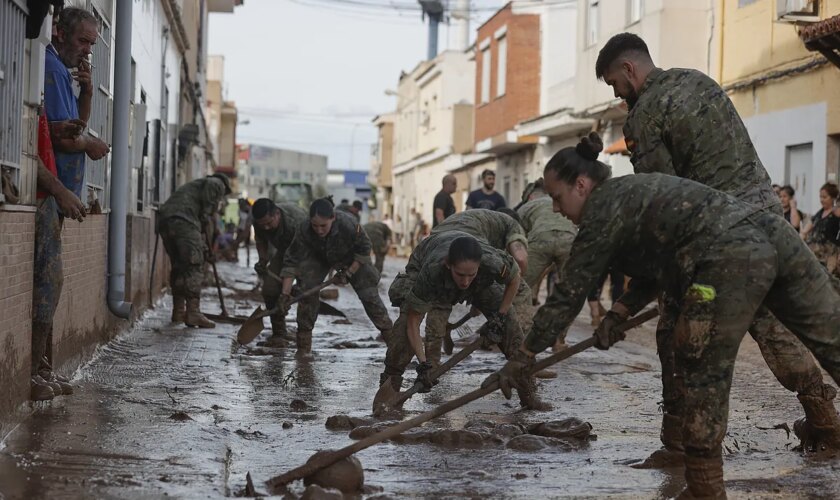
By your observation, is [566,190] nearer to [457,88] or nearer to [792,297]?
[792,297]

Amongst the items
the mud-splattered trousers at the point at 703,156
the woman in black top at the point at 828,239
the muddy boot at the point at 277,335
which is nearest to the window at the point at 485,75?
the woman in black top at the point at 828,239

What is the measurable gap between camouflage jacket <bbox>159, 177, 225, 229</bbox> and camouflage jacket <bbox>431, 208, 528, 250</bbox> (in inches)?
Answer: 186

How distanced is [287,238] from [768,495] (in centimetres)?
732

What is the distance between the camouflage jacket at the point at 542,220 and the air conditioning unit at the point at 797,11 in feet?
19.3

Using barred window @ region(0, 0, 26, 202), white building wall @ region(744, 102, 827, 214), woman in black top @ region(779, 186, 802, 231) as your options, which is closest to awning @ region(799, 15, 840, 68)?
white building wall @ region(744, 102, 827, 214)

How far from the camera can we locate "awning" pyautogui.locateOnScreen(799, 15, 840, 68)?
521 inches

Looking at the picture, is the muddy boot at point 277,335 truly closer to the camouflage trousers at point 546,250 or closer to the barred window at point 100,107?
Result: the barred window at point 100,107

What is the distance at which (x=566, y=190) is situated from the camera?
4793 millimetres

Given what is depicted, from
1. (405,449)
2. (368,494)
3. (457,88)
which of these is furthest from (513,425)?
(457,88)

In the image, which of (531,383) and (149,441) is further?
(531,383)

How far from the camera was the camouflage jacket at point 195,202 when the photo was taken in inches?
487

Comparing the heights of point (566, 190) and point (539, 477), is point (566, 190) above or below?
above

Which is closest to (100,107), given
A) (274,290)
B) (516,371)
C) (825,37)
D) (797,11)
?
(274,290)

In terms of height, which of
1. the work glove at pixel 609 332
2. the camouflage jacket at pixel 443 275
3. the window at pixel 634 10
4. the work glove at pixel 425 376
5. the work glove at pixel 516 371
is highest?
the window at pixel 634 10
